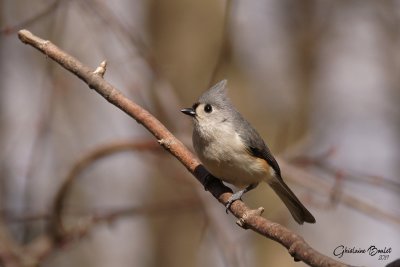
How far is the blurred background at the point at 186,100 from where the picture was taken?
568cm

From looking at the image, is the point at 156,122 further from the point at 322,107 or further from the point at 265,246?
the point at 322,107

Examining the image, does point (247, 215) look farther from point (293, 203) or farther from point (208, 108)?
point (293, 203)

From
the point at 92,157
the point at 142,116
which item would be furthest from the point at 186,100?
the point at 142,116

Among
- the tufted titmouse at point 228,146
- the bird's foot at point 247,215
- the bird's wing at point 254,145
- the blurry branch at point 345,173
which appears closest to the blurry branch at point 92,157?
the tufted titmouse at point 228,146

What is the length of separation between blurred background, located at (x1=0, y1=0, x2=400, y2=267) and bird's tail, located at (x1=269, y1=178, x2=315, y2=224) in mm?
1043

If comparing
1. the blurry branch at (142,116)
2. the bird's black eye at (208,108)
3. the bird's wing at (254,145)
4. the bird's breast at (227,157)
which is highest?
the bird's black eye at (208,108)

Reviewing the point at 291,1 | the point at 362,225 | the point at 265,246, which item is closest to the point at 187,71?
the point at 291,1

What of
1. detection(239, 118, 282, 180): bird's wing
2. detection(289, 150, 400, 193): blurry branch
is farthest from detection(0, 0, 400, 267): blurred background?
detection(239, 118, 282, 180): bird's wing

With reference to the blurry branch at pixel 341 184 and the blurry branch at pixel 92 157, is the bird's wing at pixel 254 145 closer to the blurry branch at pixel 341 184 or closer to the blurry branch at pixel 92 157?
the blurry branch at pixel 341 184

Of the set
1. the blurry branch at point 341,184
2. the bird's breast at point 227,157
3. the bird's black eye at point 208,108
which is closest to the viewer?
the bird's breast at point 227,157

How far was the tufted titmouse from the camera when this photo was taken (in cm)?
361

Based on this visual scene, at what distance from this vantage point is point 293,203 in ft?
13.4

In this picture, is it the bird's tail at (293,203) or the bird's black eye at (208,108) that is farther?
the bird's tail at (293,203)

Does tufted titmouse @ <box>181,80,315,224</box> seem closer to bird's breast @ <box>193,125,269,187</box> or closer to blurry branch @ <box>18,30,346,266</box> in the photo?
bird's breast @ <box>193,125,269,187</box>
